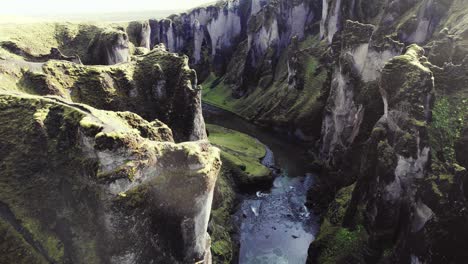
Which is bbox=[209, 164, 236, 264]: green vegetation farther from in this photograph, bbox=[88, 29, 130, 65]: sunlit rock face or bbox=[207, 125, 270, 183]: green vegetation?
bbox=[88, 29, 130, 65]: sunlit rock face

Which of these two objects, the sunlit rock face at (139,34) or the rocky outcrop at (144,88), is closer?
the rocky outcrop at (144,88)

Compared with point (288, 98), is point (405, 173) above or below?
above

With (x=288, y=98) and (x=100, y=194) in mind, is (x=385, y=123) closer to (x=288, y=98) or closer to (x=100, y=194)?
(x=100, y=194)

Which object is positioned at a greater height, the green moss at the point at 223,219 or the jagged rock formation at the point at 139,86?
the jagged rock formation at the point at 139,86

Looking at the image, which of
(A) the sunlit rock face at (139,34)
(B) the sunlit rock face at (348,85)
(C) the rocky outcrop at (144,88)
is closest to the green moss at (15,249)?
(C) the rocky outcrop at (144,88)

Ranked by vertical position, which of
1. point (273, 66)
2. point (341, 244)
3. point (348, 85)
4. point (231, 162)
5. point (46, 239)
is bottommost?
Result: point (231, 162)

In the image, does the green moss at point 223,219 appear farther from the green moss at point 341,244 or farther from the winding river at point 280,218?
the green moss at point 341,244

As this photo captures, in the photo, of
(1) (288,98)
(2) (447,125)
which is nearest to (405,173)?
(2) (447,125)

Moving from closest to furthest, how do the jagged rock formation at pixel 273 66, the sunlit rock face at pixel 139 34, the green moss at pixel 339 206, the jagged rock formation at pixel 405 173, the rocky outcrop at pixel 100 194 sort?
the rocky outcrop at pixel 100 194 → the jagged rock formation at pixel 405 173 → the green moss at pixel 339 206 → the jagged rock formation at pixel 273 66 → the sunlit rock face at pixel 139 34
